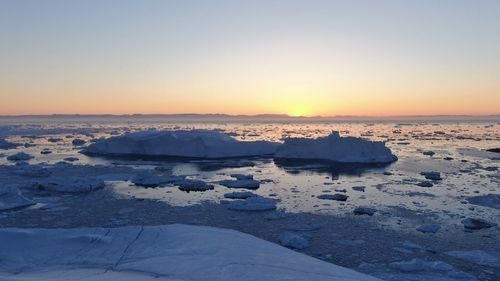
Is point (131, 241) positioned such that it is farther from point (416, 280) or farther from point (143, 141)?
point (143, 141)

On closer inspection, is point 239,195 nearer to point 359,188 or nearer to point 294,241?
point 359,188

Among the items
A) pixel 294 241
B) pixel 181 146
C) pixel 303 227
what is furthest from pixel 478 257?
pixel 181 146

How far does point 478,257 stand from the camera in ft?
18.6

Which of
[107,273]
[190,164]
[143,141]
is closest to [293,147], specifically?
[190,164]

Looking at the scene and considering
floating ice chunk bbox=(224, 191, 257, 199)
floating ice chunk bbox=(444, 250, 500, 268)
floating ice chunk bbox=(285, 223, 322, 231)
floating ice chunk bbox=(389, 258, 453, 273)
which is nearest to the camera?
floating ice chunk bbox=(389, 258, 453, 273)

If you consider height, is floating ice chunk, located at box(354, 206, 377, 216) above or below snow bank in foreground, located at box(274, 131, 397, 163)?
below

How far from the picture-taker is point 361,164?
16859mm

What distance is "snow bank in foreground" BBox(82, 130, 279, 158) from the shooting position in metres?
19.7

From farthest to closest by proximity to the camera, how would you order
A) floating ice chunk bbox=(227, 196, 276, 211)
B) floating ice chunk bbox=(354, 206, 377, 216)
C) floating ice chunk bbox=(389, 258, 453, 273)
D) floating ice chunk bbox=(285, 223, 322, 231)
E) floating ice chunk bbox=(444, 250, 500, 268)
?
1. floating ice chunk bbox=(227, 196, 276, 211)
2. floating ice chunk bbox=(354, 206, 377, 216)
3. floating ice chunk bbox=(285, 223, 322, 231)
4. floating ice chunk bbox=(444, 250, 500, 268)
5. floating ice chunk bbox=(389, 258, 453, 273)

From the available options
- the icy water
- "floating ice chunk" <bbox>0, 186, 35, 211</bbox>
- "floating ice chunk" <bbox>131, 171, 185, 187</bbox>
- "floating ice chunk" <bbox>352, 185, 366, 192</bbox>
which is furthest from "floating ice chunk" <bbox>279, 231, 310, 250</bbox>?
"floating ice chunk" <bbox>131, 171, 185, 187</bbox>

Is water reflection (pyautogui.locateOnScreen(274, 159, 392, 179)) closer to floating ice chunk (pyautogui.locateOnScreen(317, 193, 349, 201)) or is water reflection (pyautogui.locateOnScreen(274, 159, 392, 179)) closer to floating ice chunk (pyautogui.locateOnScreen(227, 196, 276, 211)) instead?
floating ice chunk (pyautogui.locateOnScreen(317, 193, 349, 201))

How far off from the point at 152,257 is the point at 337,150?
46.7 ft

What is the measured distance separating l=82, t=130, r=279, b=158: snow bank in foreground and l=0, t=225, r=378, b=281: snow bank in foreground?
13.7m

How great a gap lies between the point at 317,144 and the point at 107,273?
15.1 meters
